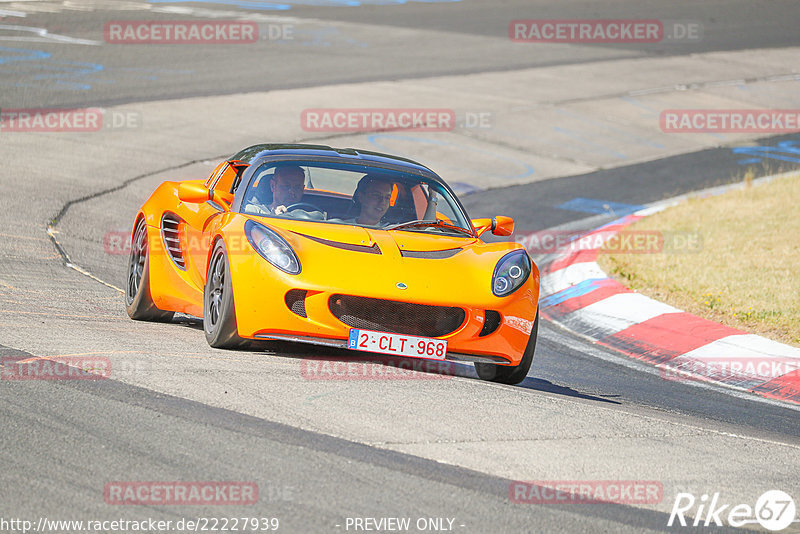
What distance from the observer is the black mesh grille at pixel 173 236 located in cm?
775

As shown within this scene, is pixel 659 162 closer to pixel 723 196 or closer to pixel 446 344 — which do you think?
pixel 723 196

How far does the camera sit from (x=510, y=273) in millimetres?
6832

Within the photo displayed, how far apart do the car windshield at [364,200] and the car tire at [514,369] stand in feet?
3.13

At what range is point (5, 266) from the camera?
30.1ft

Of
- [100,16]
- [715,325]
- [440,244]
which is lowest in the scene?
[715,325]

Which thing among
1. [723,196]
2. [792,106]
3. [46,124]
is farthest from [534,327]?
[792,106]

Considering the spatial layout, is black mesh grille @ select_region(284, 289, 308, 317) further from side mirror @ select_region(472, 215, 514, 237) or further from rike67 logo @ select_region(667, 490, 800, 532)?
rike67 logo @ select_region(667, 490, 800, 532)

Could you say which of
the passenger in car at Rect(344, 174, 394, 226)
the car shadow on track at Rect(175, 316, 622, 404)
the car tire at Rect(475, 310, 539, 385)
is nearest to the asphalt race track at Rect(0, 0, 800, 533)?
the car shadow on track at Rect(175, 316, 622, 404)

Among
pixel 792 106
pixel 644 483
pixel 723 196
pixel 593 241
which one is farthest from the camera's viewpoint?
pixel 792 106

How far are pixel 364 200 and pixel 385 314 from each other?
1.46m

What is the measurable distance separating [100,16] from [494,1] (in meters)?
12.7

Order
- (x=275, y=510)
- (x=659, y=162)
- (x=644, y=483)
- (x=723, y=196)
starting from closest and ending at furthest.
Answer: (x=275, y=510), (x=644, y=483), (x=723, y=196), (x=659, y=162)

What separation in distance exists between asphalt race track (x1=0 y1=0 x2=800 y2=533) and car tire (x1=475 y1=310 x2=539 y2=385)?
A: 15 centimetres

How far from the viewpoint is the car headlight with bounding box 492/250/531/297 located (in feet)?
22.0
